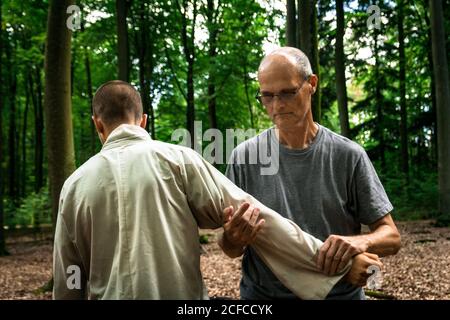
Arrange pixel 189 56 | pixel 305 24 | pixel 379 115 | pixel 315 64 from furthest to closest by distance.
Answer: pixel 379 115
pixel 189 56
pixel 305 24
pixel 315 64

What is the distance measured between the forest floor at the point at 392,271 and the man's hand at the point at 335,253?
473 centimetres

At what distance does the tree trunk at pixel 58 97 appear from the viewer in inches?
263

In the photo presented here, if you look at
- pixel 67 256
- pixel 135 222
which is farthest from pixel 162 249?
pixel 67 256

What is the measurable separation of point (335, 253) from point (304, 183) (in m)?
0.41

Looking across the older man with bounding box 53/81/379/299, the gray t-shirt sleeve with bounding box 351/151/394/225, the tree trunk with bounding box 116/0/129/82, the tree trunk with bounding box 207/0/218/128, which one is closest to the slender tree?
the tree trunk with bounding box 207/0/218/128

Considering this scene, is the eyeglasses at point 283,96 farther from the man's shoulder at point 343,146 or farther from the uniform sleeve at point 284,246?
the uniform sleeve at point 284,246

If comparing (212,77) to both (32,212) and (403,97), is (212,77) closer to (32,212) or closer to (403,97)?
(403,97)

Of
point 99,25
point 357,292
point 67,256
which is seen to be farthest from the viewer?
point 99,25

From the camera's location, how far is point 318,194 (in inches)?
86.7

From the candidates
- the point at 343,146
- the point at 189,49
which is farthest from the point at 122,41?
the point at 343,146

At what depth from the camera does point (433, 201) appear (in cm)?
1673

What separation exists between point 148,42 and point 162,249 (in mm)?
17675

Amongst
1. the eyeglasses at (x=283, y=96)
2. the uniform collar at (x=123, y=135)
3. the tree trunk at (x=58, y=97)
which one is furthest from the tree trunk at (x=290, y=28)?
the uniform collar at (x=123, y=135)
